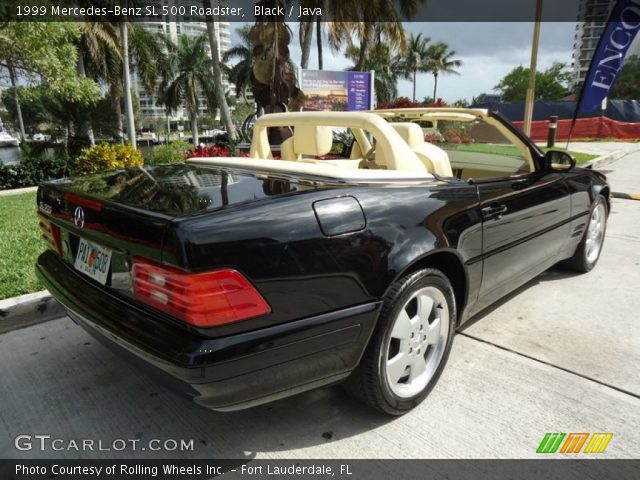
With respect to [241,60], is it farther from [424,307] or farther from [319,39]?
[424,307]

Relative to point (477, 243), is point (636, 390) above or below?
below

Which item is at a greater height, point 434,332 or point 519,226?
point 519,226

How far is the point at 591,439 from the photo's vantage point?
2.08 m

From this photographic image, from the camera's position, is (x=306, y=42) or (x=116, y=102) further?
(x=116, y=102)

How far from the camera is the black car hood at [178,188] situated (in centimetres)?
184

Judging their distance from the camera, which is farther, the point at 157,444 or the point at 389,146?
the point at 389,146

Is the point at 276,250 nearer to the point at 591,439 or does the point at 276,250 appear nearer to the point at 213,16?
the point at 591,439

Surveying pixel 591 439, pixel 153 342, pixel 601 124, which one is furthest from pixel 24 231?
pixel 601 124

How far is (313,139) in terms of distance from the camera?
112 inches

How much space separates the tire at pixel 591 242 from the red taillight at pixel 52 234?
385cm

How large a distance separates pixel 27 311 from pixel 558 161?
3.95 metres

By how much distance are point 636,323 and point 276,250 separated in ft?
9.19

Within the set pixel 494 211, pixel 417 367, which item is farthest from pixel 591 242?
pixel 417 367
